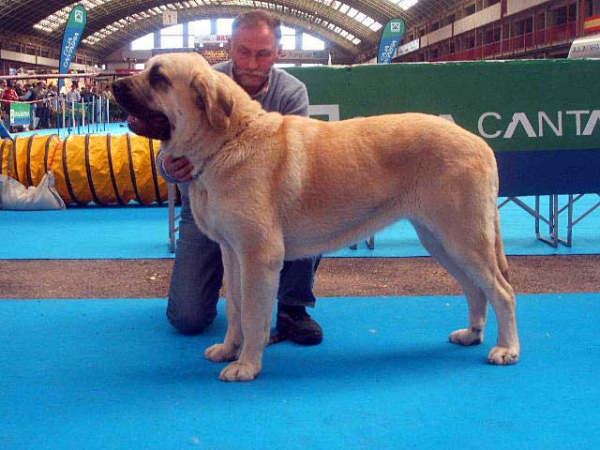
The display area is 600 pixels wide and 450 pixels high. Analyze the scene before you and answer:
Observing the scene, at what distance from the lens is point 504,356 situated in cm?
276

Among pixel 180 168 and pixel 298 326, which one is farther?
pixel 298 326

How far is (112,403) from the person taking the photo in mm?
2408

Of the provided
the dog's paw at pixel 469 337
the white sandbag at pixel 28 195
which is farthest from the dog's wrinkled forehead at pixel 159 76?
the white sandbag at pixel 28 195

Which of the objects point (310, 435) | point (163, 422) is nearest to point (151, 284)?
point (163, 422)

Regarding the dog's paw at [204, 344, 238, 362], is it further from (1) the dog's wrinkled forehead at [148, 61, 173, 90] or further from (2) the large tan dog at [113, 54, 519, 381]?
(1) the dog's wrinkled forehead at [148, 61, 173, 90]

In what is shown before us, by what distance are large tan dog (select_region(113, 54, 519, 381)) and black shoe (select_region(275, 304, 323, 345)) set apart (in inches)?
15.5

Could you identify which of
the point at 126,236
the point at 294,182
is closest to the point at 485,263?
the point at 294,182

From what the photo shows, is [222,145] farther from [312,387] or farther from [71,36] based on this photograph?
[71,36]

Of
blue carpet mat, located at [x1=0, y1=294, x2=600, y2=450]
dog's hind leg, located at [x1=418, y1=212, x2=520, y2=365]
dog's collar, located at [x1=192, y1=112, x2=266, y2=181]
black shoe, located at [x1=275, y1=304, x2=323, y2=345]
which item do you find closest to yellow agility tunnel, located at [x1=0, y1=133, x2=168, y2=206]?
blue carpet mat, located at [x1=0, y1=294, x2=600, y2=450]

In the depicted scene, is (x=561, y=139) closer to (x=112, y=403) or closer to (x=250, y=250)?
(x=250, y=250)

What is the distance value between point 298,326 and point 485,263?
3.29 feet

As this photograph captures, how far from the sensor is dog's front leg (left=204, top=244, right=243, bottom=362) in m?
2.78

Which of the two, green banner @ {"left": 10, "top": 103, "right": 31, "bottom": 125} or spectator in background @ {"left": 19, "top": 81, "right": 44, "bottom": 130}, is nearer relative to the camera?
green banner @ {"left": 10, "top": 103, "right": 31, "bottom": 125}

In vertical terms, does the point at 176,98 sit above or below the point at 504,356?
above
